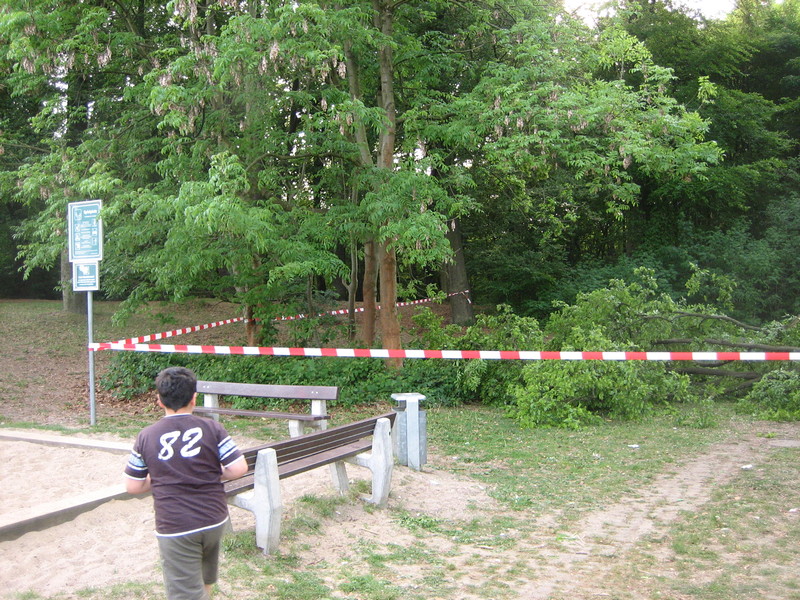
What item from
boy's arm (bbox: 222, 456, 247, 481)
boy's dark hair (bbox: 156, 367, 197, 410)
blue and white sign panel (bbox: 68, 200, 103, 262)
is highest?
blue and white sign panel (bbox: 68, 200, 103, 262)

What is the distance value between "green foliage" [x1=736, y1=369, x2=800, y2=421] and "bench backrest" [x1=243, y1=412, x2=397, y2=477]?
7373 mm

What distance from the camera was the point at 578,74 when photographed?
48.7 ft

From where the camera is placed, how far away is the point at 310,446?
19.4 ft

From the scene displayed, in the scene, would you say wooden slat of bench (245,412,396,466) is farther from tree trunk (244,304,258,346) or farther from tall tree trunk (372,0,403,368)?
tree trunk (244,304,258,346)

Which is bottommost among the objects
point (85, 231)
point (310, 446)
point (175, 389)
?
point (310, 446)

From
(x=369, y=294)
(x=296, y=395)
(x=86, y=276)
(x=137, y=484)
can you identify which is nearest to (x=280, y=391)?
(x=296, y=395)

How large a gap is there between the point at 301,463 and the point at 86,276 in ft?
22.2

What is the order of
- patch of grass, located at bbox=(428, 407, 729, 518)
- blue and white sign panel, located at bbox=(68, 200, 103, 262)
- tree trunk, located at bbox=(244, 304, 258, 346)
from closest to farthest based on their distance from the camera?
patch of grass, located at bbox=(428, 407, 729, 518), blue and white sign panel, located at bbox=(68, 200, 103, 262), tree trunk, located at bbox=(244, 304, 258, 346)

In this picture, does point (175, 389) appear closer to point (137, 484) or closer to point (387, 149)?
point (137, 484)

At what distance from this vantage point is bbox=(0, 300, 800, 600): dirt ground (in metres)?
4.76

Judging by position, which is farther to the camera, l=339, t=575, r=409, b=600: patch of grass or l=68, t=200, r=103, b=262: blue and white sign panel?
l=68, t=200, r=103, b=262: blue and white sign panel

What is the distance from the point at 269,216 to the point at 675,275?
16033mm

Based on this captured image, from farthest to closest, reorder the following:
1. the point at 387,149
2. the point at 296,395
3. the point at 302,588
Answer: the point at 387,149
the point at 296,395
the point at 302,588

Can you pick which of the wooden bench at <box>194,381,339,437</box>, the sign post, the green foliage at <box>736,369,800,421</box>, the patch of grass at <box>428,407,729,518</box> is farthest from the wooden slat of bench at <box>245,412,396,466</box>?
the green foliage at <box>736,369,800,421</box>
